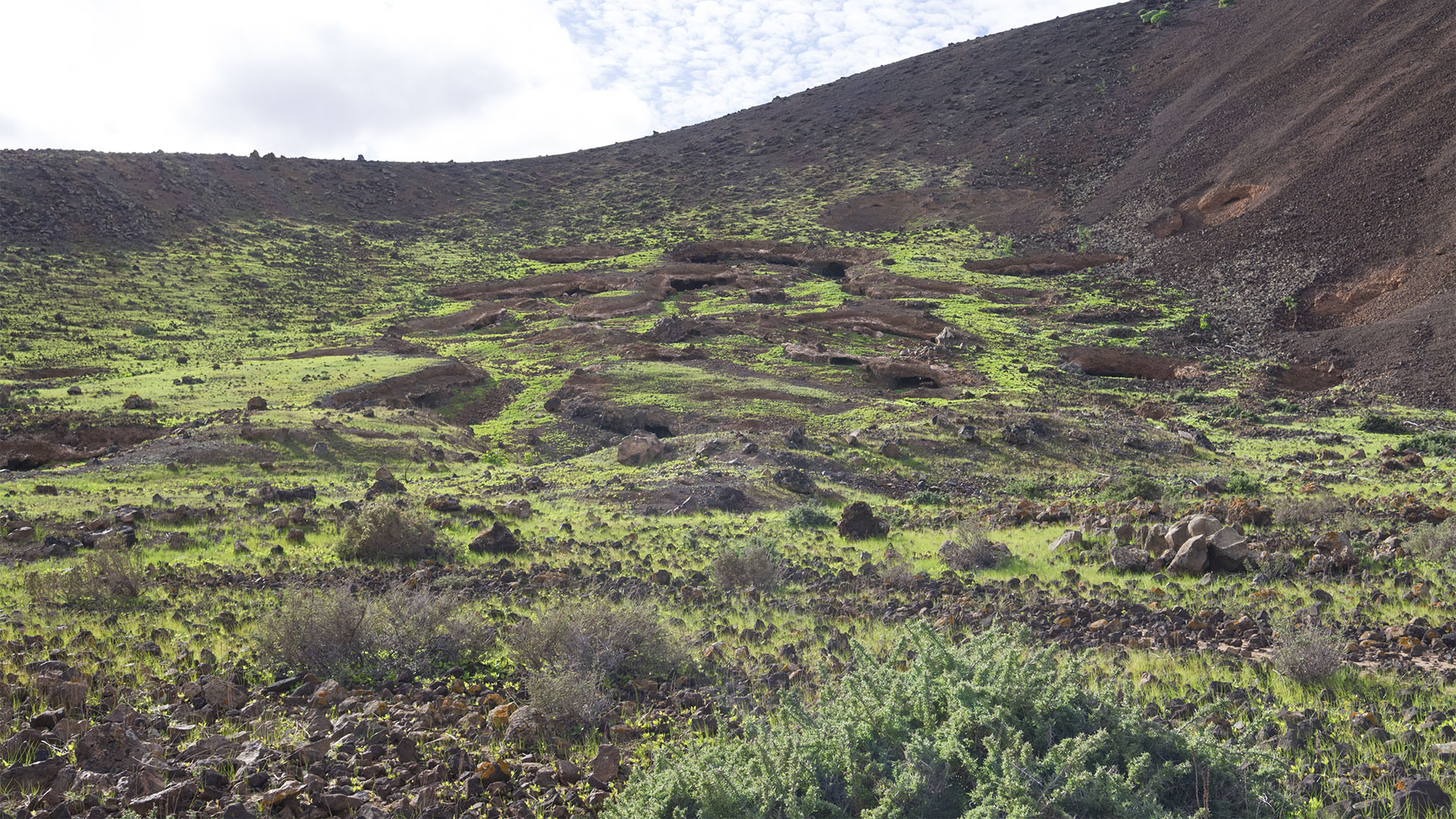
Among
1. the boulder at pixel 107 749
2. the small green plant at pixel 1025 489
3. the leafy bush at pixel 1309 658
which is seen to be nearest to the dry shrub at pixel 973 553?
the leafy bush at pixel 1309 658

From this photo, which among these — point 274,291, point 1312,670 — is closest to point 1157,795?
point 1312,670

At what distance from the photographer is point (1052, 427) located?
23.3 metres

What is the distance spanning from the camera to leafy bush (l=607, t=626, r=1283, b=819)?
3.34m

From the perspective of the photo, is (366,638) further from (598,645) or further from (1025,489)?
(1025,489)

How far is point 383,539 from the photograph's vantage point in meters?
11.5

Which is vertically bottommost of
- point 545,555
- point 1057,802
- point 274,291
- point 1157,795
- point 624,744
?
point 545,555

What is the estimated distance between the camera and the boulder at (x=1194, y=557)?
31.0 feet

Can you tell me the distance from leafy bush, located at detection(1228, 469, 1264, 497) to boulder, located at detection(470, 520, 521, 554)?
12.6 m

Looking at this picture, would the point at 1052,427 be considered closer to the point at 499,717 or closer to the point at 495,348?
the point at 499,717

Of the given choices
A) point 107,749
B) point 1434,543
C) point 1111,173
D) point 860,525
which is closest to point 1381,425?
point 1434,543

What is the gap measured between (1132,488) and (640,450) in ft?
37.9

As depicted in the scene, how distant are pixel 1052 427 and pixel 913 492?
282 inches

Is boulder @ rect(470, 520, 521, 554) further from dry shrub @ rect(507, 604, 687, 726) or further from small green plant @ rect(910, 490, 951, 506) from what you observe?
small green plant @ rect(910, 490, 951, 506)

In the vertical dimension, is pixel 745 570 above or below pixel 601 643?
below
